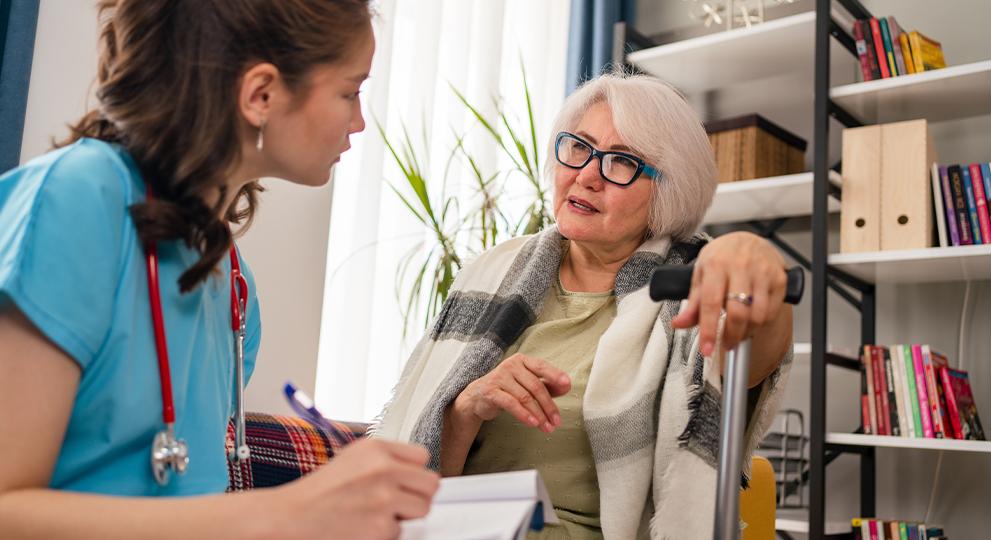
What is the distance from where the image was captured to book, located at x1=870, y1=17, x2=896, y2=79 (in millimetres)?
2732

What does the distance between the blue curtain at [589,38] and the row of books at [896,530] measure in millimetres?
1728

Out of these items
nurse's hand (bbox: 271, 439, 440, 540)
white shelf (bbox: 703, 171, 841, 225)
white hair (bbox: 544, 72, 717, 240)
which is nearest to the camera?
nurse's hand (bbox: 271, 439, 440, 540)

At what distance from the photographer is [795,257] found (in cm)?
316

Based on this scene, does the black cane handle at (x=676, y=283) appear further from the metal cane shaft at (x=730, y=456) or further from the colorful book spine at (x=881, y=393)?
the colorful book spine at (x=881, y=393)

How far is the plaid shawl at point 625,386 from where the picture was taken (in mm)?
1280

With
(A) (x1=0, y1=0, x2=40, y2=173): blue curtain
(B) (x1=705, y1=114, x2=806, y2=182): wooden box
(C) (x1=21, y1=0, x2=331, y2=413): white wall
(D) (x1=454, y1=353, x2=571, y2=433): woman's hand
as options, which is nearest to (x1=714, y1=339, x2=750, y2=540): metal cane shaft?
(D) (x1=454, y1=353, x2=571, y2=433): woman's hand

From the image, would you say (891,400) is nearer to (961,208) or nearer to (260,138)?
(961,208)

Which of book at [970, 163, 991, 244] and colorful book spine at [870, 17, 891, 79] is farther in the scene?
colorful book spine at [870, 17, 891, 79]

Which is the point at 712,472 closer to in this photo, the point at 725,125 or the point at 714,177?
the point at 714,177

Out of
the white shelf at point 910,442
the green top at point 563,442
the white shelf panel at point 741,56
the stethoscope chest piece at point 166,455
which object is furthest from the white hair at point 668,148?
the white shelf panel at point 741,56

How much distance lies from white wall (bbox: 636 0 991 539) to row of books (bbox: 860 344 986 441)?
19 centimetres

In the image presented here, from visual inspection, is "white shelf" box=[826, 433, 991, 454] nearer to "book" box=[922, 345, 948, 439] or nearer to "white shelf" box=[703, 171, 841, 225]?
"book" box=[922, 345, 948, 439]

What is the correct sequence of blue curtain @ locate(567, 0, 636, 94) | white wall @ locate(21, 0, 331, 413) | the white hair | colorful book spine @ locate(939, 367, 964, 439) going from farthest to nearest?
blue curtain @ locate(567, 0, 636, 94) < colorful book spine @ locate(939, 367, 964, 439) < white wall @ locate(21, 0, 331, 413) < the white hair

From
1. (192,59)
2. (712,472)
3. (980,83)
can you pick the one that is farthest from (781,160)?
(192,59)
